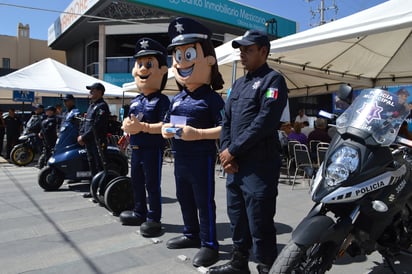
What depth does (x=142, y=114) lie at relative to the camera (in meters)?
4.15

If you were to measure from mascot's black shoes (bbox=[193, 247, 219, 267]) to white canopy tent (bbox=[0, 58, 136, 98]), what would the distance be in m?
8.94

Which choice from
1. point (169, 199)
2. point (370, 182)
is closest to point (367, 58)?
point (169, 199)

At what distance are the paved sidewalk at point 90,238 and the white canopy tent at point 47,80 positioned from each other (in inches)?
199

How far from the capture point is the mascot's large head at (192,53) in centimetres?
353

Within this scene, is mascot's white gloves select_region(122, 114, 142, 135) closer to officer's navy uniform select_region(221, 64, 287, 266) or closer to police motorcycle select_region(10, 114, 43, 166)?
officer's navy uniform select_region(221, 64, 287, 266)

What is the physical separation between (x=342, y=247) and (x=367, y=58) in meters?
7.86

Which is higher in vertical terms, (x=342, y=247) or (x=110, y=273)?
(x=342, y=247)

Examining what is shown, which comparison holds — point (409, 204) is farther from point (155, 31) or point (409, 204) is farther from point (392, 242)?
point (155, 31)

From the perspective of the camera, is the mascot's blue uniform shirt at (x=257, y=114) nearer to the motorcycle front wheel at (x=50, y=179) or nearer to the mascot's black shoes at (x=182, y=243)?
the mascot's black shoes at (x=182, y=243)

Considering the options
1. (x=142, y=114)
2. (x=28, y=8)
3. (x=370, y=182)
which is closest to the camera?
(x=370, y=182)

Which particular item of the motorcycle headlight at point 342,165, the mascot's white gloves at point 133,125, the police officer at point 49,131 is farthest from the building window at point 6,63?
the motorcycle headlight at point 342,165

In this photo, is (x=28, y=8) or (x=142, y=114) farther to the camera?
(x=28, y=8)

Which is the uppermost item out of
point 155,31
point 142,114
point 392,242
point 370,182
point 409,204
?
point 155,31

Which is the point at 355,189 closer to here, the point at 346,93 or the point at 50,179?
the point at 346,93
